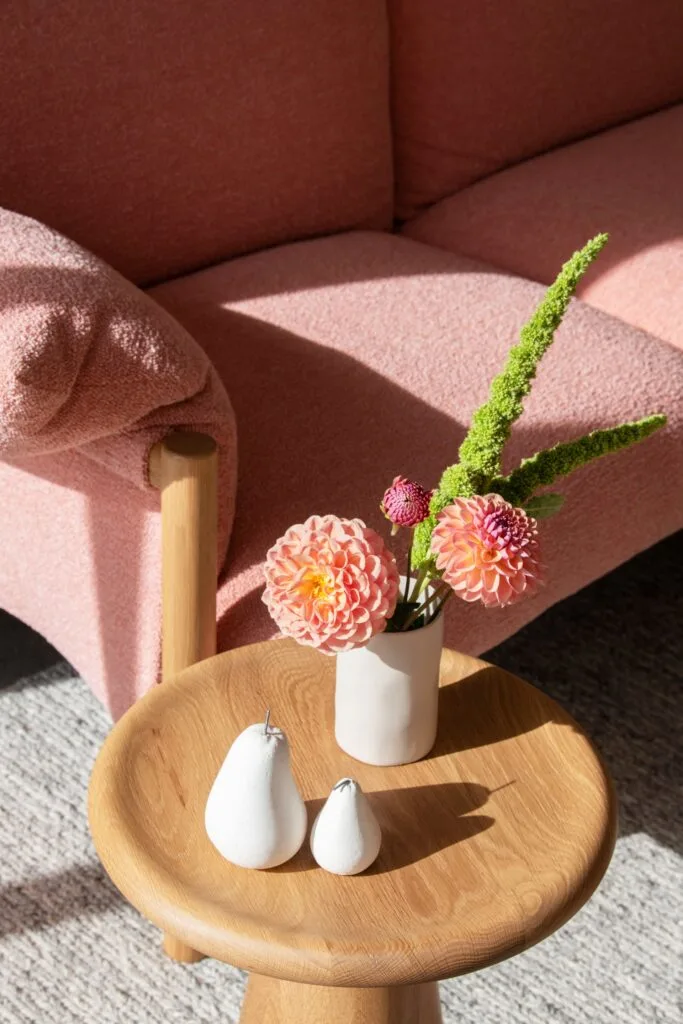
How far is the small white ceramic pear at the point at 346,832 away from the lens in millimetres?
862

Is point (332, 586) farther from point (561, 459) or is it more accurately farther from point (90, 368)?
point (90, 368)

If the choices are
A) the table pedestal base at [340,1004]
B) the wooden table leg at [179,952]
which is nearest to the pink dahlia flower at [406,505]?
the table pedestal base at [340,1004]

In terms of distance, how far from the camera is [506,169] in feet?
6.70

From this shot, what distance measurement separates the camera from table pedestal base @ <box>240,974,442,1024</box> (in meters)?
0.99

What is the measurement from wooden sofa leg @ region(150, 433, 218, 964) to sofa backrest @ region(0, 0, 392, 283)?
1.82 ft

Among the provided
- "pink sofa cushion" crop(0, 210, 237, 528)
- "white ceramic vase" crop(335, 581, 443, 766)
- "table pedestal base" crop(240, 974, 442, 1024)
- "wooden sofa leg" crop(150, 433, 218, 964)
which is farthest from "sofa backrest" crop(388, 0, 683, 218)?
"table pedestal base" crop(240, 974, 442, 1024)

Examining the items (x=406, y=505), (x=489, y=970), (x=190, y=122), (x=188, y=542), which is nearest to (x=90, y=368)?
(x=188, y=542)

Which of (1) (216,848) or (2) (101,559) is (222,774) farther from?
(2) (101,559)

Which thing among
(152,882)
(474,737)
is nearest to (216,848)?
(152,882)

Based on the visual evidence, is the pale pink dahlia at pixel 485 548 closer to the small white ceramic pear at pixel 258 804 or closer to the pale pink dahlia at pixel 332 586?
the pale pink dahlia at pixel 332 586

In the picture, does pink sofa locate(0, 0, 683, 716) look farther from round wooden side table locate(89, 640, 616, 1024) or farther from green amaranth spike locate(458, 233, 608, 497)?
green amaranth spike locate(458, 233, 608, 497)

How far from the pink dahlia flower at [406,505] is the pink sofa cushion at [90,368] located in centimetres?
31

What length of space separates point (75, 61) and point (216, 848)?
39.8 inches

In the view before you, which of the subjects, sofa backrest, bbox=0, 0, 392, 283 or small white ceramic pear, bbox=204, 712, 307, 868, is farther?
sofa backrest, bbox=0, 0, 392, 283
